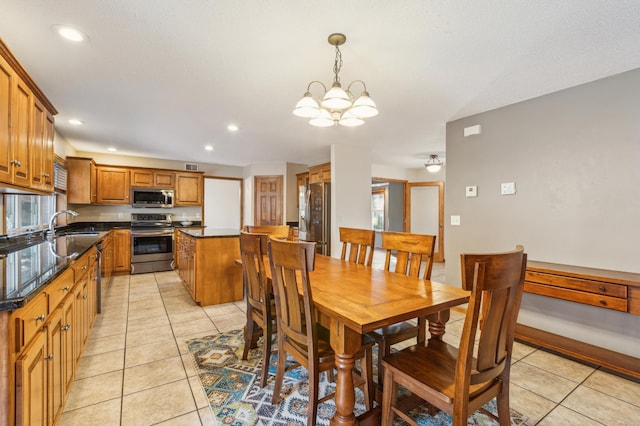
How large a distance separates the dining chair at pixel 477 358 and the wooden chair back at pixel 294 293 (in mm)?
441

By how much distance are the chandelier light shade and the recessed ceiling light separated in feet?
17.9

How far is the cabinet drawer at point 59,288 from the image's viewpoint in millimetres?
1422

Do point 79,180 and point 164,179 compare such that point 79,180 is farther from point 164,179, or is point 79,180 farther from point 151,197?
point 164,179

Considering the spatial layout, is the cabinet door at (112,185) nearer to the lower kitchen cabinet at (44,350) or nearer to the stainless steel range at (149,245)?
the stainless steel range at (149,245)

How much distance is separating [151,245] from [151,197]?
97 centimetres

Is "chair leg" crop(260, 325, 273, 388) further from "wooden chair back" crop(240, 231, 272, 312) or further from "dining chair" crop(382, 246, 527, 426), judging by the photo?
"dining chair" crop(382, 246, 527, 426)

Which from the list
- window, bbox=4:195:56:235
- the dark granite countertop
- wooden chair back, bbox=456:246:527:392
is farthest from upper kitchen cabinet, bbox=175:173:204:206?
wooden chair back, bbox=456:246:527:392

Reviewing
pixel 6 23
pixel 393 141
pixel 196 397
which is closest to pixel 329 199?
pixel 393 141

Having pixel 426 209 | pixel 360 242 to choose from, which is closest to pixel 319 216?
pixel 360 242

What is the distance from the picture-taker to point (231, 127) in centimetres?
403

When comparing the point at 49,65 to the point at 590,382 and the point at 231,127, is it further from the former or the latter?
the point at 590,382

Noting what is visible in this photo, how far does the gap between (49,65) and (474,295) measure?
342 cm

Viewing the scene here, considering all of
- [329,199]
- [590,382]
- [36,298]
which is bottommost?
[590,382]

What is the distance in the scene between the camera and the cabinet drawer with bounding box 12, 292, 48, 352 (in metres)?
1.06
